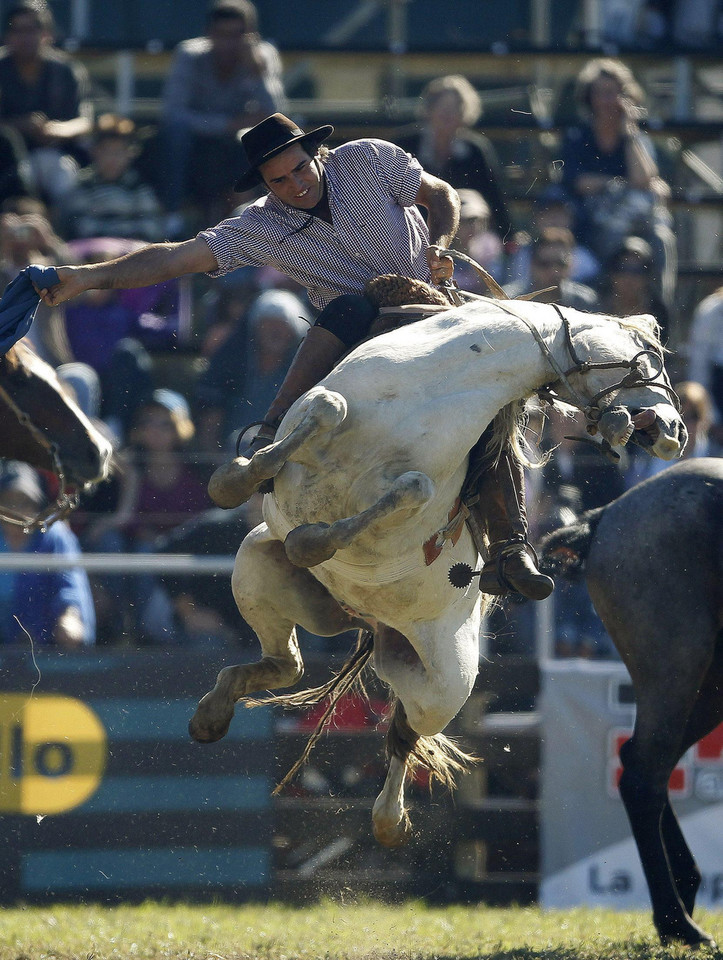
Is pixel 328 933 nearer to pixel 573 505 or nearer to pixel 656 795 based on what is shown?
pixel 656 795

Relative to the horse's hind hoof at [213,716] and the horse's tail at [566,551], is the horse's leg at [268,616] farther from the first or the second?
the horse's tail at [566,551]

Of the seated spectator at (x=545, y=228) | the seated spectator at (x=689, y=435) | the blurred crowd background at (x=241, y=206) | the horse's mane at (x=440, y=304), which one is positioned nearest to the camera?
the horse's mane at (x=440, y=304)

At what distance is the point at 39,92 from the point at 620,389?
608cm

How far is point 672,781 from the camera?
7.16 metres

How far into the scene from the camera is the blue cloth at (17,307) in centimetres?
536

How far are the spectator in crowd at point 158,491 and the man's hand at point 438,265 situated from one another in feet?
8.07

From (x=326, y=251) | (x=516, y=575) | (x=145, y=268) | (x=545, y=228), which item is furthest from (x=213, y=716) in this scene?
(x=545, y=228)

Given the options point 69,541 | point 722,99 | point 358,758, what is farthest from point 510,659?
point 722,99

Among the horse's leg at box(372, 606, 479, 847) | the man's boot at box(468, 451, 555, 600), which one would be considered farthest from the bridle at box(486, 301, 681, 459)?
the horse's leg at box(372, 606, 479, 847)

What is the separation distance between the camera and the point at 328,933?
20.2 ft

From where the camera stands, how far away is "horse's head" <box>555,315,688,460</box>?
4.82 meters

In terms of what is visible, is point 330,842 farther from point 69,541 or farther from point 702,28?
point 702,28

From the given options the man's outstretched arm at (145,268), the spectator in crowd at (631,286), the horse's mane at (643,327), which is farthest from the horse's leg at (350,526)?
the spectator in crowd at (631,286)

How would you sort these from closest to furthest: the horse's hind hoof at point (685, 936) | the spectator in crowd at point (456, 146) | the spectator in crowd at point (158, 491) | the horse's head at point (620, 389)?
the horse's head at point (620, 389)
the horse's hind hoof at point (685, 936)
the spectator in crowd at point (158, 491)
the spectator in crowd at point (456, 146)
